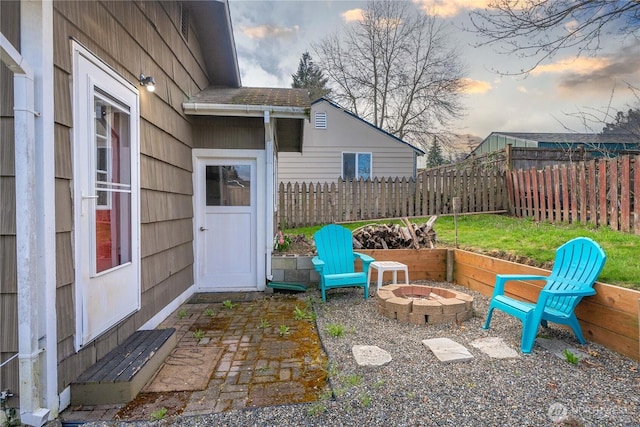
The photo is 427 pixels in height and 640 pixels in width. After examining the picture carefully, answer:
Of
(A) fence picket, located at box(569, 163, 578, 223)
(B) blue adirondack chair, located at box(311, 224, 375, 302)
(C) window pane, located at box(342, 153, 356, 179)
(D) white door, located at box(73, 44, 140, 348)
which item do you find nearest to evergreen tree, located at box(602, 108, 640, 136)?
(A) fence picket, located at box(569, 163, 578, 223)

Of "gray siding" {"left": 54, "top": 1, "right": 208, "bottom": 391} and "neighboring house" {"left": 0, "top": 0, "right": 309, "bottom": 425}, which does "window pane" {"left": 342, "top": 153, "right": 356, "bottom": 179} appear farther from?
"gray siding" {"left": 54, "top": 1, "right": 208, "bottom": 391}

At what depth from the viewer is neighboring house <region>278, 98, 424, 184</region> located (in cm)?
1177

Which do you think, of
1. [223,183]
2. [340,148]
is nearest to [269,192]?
[223,183]

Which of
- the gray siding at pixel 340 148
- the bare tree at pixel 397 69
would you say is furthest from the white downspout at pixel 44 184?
the bare tree at pixel 397 69

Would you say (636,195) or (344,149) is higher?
(344,149)

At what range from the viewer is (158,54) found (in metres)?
3.62

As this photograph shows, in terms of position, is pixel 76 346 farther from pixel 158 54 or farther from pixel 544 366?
pixel 544 366

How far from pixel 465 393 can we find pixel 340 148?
1018cm

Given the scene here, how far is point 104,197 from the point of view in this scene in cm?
261

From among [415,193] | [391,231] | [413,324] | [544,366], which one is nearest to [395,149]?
[415,193]

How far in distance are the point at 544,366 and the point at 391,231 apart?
326 cm

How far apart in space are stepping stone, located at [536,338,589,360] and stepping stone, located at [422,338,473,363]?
0.68 metres

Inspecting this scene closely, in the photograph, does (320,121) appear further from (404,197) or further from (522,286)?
(522,286)

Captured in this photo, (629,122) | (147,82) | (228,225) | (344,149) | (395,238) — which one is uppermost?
(344,149)
